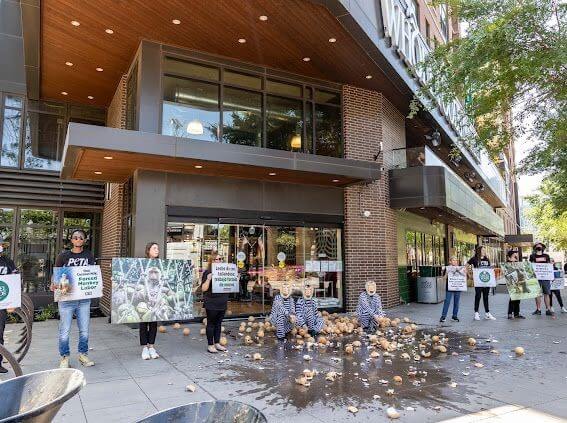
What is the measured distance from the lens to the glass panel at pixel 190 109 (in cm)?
1102

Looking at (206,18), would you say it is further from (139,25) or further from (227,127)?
(227,127)

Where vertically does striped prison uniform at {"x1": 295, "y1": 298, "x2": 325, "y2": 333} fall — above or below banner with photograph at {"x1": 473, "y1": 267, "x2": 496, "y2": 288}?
below

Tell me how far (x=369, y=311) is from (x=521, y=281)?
4.77 meters

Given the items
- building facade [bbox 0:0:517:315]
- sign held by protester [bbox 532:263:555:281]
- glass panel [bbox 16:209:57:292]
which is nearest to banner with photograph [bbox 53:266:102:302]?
building facade [bbox 0:0:517:315]

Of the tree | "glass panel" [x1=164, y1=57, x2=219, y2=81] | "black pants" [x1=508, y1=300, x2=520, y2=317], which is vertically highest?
"glass panel" [x1=164, y1=57, x2=219, y2=81]

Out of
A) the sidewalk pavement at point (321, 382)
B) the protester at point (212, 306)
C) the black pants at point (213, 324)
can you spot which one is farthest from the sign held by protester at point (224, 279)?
the sidewalk pavement at point (321, 382)

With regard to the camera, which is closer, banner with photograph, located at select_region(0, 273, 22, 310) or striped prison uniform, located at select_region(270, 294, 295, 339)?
banner with photograph, located at select_region(0, 273, 22, 310)

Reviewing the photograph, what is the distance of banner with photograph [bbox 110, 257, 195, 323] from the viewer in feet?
23.7

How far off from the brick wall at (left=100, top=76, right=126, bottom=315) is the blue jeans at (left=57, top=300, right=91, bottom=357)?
18.8 feet

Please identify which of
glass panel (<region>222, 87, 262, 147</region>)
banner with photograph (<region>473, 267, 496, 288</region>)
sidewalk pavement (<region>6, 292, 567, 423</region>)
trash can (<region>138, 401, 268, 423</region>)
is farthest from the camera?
glass panel (<region>222, 87, 262, 147</region>)

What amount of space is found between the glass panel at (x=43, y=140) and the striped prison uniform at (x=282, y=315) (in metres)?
10.5

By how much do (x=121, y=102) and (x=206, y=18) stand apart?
435cm

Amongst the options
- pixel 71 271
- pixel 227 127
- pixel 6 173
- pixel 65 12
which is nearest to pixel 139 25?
pixel 65 12

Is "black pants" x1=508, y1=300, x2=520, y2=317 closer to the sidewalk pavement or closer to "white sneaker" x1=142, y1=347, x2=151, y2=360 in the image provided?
the sidewalk pavement
